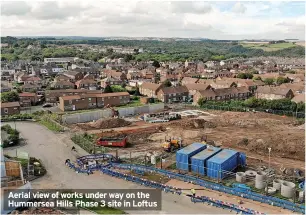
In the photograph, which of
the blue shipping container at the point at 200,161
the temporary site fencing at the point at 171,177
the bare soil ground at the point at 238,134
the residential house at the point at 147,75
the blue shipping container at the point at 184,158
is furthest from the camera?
the residential house at the point at 147,75

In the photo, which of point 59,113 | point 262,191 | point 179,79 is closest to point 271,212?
point 262,191

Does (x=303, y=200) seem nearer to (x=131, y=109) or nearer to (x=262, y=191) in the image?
(x=262, y=191)

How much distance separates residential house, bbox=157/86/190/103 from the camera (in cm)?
4723

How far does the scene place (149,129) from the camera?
31922 mm

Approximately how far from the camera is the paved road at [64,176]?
16234mm

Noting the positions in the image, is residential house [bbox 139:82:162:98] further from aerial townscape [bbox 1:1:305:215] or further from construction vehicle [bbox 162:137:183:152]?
construction vehicle [bbox 162:137:183:152]

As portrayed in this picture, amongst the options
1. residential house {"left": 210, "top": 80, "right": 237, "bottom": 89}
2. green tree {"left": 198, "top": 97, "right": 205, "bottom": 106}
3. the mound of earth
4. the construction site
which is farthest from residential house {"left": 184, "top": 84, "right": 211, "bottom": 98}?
the mound of earth

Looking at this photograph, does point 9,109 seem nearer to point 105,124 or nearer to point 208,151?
point 105,124

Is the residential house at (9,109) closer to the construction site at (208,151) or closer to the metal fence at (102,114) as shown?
the metal fence at (102,114)

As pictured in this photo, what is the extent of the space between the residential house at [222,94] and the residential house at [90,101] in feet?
32.2

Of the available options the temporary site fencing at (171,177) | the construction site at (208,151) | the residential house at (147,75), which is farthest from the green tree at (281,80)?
the temporary site fencing at (171,177)

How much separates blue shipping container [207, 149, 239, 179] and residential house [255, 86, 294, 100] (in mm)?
29480

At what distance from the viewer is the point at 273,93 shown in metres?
48.4

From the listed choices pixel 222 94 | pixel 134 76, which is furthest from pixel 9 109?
pixel 134 76
